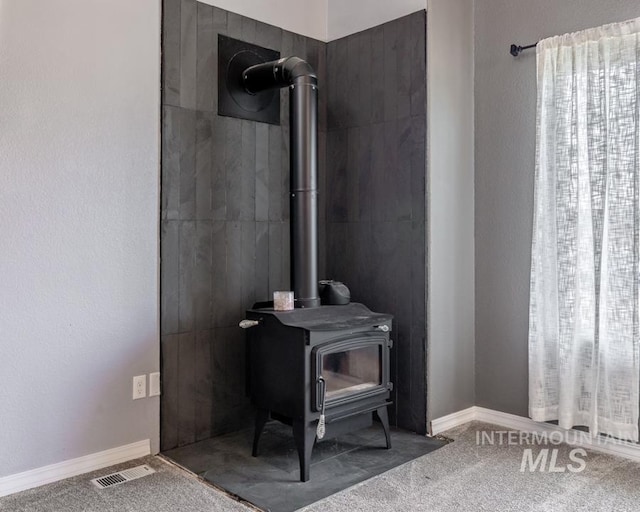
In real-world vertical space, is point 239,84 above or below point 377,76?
below

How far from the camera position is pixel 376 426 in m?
3.40

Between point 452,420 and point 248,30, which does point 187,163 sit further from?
point 452,420

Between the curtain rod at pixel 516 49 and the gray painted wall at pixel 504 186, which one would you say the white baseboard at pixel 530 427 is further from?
A: the curtain rod at pixel 516 49

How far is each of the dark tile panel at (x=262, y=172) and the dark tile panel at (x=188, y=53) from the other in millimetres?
456

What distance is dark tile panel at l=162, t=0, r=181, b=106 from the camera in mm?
2969

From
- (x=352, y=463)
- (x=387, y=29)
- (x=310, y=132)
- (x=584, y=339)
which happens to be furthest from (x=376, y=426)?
(x=387, y=29)

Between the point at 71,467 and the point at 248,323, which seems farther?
the point at 248,323

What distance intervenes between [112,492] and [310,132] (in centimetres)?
192

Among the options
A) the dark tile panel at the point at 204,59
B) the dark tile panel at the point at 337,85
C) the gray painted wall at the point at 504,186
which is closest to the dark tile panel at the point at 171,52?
the dark tile panel at the point at 204,59

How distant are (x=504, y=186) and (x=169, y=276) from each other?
1935 mm

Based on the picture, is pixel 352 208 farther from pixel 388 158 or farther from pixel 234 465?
pixel 234 465

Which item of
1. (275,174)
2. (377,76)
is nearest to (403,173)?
(377,76)

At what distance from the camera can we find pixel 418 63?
128 inches

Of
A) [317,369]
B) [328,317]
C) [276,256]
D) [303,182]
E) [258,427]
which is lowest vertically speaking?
[258,427]
